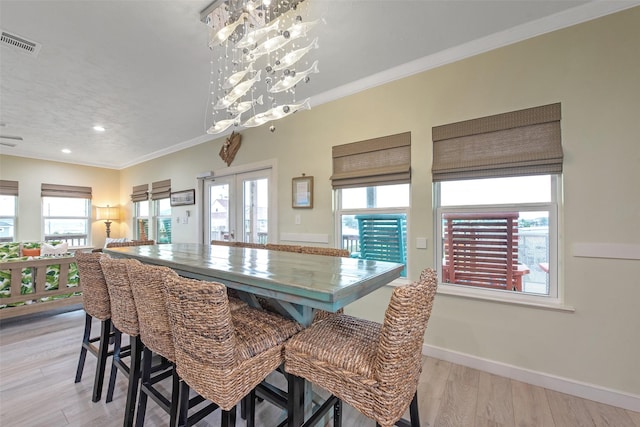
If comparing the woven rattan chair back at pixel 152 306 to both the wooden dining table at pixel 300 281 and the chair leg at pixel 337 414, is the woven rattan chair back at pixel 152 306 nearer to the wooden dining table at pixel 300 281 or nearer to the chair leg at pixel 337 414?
the wooden dining table at pixel 300 281

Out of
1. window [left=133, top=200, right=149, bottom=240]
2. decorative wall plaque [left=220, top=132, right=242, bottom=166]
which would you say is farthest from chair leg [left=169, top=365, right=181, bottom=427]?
window [left=133, top=200, right=149, bottom=240]

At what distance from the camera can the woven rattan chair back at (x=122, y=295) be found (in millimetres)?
1474

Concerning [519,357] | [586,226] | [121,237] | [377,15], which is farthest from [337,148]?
[121,237]

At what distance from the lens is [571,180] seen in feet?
6.23

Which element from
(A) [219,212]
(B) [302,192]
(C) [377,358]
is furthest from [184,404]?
(A) [219,212]

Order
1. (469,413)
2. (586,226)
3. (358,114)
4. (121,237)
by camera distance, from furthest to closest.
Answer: (121,237)
(358,114)
(586,226)
(469,413)

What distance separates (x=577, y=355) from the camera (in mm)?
1862

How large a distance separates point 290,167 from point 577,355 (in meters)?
3.04

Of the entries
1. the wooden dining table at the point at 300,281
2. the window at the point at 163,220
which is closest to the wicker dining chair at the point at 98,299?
the wooden dining table at the point at 300,281

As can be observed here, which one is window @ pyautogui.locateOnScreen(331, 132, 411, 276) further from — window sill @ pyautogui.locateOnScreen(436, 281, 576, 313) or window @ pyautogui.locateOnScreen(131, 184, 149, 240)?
window @ pyautogui.locateOnScreen(131, 184, 149, 240)

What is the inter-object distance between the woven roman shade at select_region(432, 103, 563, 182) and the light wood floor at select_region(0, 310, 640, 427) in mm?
1556

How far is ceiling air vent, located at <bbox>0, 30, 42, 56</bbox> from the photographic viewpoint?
6.73ft

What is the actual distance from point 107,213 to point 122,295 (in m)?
6.23

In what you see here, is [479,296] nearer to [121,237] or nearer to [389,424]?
[389,424]
